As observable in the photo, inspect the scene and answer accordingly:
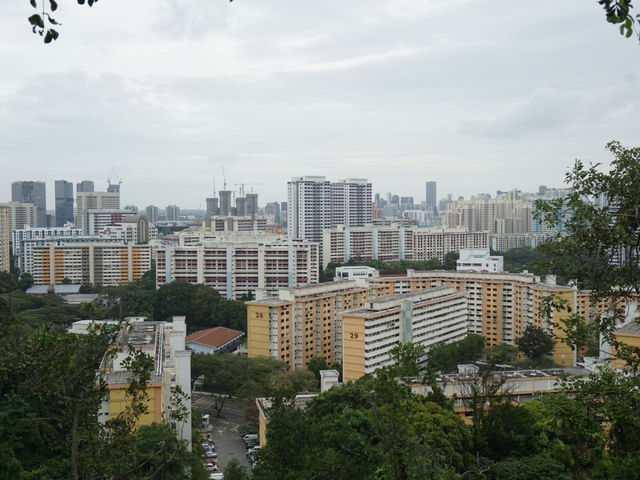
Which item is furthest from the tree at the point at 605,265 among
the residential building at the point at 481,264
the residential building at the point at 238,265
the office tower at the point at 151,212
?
the office tower at the point at 151,212

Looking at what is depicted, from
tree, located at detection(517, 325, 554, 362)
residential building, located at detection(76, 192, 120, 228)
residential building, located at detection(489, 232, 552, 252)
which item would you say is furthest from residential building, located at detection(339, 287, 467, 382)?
residential building, located at detection(76, 192, 120, 228)

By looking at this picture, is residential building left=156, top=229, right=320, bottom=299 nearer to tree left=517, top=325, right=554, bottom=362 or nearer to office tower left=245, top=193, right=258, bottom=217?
tree left=517, top=325, right=554, bottom=362

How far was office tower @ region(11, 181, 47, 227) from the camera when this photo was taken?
6419 centimetres

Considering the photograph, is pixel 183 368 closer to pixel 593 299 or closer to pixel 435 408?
pixel 435 408

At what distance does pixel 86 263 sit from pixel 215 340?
1543cm

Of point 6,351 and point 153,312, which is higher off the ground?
point 6,351

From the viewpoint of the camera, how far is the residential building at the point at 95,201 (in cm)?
5703

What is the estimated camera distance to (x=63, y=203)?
6769 cm

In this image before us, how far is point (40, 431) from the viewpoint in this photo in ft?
26.6

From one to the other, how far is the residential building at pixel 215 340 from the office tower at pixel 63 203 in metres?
53.4

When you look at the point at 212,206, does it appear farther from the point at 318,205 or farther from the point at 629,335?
the point at 629,335

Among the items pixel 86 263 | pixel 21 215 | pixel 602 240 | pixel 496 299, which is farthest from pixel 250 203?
pixel 602 240

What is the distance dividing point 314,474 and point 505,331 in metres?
16.2

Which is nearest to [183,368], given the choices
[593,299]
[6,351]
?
[6,351]
